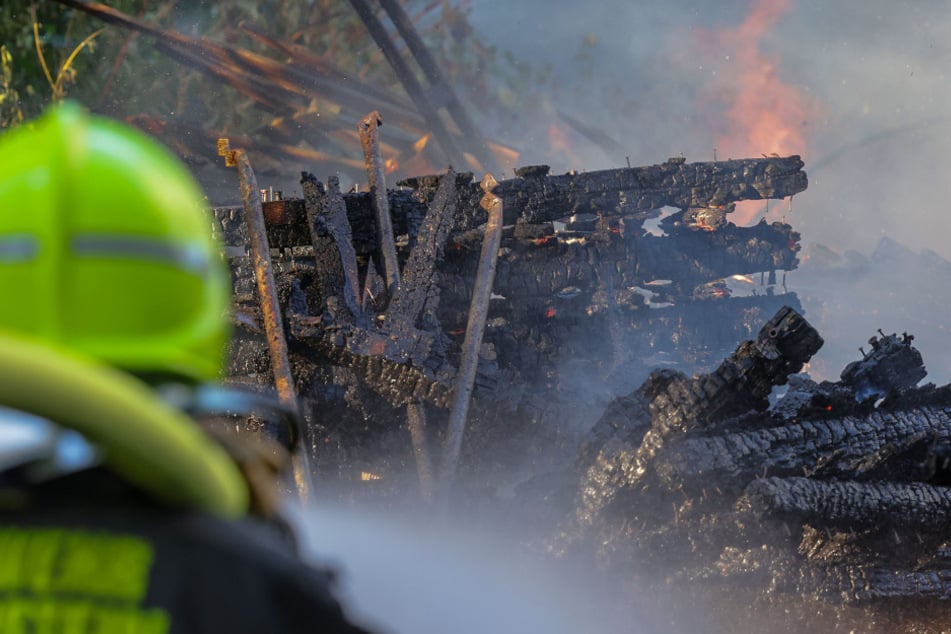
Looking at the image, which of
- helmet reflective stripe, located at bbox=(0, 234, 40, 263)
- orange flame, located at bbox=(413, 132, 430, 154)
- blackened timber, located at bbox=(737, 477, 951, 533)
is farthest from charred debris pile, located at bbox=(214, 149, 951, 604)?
orange flame, located at bbox=(413, 132, 430, 154)

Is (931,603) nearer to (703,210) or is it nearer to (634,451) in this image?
(634,451)

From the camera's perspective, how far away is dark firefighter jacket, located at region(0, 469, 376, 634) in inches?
38.4

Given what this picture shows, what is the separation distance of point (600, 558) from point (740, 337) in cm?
927

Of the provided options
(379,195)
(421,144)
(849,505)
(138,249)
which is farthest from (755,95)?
(138,249)

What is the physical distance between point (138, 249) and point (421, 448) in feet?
21.1

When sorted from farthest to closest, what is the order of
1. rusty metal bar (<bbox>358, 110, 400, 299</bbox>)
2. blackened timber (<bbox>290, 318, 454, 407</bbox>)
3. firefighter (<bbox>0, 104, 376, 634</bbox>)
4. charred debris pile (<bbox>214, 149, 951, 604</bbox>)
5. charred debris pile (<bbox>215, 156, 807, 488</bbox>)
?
rusty metal bar (<bbox>358, 110, 400, 299</bbox>) → charred debris pile (<bbox>215, 156, 807, 488</bbox>) → blackened timber (<bbox>290, 318, 454, 407</bbox>) → charred debris pile (<bbox>214, 149, 951, 604</bbox>) → firefighter (<bbox>0, 104, 376, 634</bbox>)

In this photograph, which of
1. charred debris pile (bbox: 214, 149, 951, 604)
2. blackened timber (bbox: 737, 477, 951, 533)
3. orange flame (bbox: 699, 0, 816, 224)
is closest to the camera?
blackened timber (bbox: 737, 477, 951, 533)

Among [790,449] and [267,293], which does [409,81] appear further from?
[790,449]

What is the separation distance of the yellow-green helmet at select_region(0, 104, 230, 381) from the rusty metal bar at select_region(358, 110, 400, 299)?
7182 mm

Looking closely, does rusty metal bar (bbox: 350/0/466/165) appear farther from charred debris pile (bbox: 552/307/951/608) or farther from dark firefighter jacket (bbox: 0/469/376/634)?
dark firefighter jacket (bbox: 0/469/376/634)

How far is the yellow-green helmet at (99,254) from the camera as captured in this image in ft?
3.26

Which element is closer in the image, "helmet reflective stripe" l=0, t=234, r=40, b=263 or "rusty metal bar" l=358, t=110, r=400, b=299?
"helmet reflective stripe" l=0, t=234, r=40, b=263

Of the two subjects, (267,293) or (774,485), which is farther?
(267,293)

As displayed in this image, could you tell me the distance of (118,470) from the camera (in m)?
0.99
